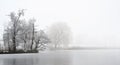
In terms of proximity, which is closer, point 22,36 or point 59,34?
point 22,36

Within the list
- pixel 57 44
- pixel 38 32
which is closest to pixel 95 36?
pixel 57 44

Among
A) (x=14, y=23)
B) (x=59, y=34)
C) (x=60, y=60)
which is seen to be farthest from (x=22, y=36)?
(x=60, y=60)

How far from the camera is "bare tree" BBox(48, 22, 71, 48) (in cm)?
6400

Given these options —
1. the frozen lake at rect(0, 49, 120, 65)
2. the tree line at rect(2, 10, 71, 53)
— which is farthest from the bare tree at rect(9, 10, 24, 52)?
the frozen lake at rect(0, 49, 120, 65)

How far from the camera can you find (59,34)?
6462cm

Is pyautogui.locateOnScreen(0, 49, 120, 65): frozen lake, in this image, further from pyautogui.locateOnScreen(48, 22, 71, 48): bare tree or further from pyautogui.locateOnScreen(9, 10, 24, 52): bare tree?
pyautogui.locateOnScreen(48, 22, 71, 48): bare tree

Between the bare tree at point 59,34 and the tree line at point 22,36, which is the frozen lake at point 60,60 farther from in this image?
the bare tree at point 59,34

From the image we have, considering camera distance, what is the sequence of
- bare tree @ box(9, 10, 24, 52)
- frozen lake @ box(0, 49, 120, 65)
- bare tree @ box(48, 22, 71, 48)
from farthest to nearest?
bare tree @ box(48, 22, 71, 48) → bare tree @ box(9, 10, 24, 52) → frozen lake @ box(0, 49, 120, 65)

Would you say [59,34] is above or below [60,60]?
above

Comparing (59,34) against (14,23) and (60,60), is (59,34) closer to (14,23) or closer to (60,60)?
(14,23)

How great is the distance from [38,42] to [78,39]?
190 ft

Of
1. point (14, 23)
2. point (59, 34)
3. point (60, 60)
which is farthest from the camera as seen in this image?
point (59, 34)

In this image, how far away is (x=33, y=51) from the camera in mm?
43031

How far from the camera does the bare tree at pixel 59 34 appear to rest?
64.0 metres
